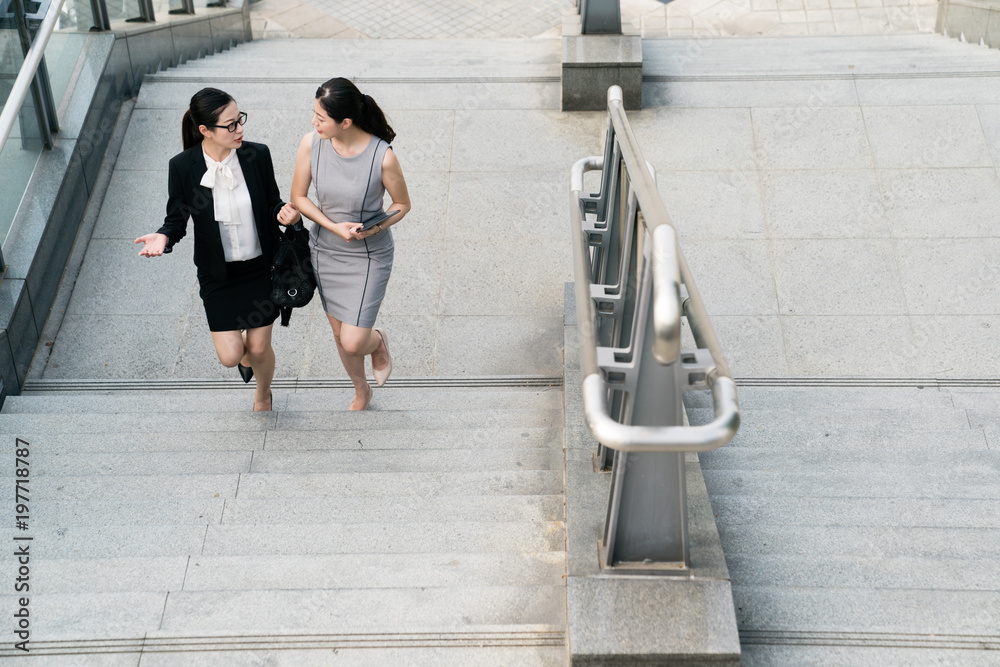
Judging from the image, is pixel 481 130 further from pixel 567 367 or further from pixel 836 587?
pixel 836 587

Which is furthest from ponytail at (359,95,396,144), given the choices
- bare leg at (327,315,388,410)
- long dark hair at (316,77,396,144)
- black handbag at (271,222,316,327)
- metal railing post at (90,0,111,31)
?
metal railing post at (90,0,111,31)

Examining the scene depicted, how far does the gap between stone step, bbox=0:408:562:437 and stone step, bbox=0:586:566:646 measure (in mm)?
1513

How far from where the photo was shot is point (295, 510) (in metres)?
3.61

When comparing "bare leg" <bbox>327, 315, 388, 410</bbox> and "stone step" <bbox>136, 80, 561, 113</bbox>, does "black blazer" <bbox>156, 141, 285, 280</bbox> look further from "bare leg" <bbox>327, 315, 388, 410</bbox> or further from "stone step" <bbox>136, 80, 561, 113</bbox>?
"stone step" <bbox>136, 80, 561, 113</bbox>

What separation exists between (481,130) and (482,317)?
1.99 meters

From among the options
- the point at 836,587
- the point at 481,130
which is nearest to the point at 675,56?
the point at 481,130

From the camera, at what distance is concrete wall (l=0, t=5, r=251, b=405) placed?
5.30m

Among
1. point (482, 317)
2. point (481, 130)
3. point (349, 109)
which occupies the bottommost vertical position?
point (482, 317)

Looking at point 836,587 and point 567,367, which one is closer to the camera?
point 836,587

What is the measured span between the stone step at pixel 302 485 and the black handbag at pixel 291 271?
A: 2.53 ft

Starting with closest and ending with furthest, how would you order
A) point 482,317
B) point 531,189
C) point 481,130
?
1. point 482,317
2. point 531,189
3. point 481,130

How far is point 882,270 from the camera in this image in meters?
5.87

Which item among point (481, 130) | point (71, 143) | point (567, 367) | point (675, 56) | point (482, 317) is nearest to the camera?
point (567, 367)

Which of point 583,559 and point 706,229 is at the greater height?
point 583,559
